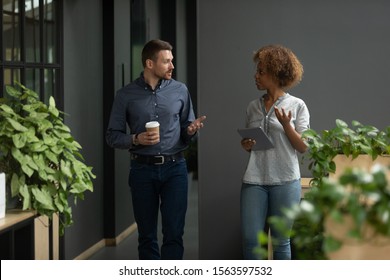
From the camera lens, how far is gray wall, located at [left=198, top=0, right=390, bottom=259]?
5.59 metres

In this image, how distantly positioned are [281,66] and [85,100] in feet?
8.63

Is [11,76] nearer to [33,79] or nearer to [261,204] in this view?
[33,79]

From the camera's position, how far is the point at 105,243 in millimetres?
7441

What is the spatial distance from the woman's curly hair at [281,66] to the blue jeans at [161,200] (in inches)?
38.5

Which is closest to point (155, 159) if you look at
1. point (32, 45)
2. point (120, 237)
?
point (32, 45)

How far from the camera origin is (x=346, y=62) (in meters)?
5.61

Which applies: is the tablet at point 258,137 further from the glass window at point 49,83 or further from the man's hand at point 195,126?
the glass window at point 49,83

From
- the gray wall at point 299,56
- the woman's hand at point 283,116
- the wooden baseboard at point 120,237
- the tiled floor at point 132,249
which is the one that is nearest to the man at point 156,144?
the gray wall at point 299,56

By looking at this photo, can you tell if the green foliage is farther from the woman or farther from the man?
the man

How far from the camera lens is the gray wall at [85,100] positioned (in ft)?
20.2

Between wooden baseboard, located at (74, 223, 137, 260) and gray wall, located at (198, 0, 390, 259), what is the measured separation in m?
1.45

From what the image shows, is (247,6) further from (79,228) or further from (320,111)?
(79,228)

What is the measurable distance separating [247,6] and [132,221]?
340 centimetres

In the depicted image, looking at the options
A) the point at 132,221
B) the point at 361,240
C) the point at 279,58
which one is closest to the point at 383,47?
the point at 279,58
